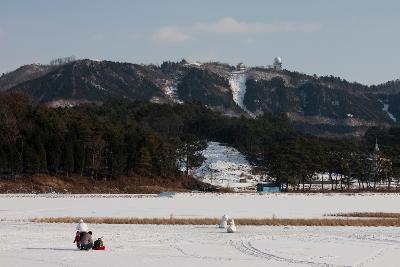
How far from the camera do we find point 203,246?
30.4 metres

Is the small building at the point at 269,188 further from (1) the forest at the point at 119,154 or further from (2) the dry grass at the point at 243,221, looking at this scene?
(2) the dry grass at the point at 243,221

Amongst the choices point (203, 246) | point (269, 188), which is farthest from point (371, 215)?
point (269, 188)

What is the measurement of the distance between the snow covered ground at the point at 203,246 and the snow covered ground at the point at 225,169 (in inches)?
3035

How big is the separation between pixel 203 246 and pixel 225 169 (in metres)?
106

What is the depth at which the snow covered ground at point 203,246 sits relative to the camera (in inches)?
1006

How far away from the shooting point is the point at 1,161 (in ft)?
330

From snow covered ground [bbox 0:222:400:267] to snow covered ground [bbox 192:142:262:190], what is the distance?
253 feet

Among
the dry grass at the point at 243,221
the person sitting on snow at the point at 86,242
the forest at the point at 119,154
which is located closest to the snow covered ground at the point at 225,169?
the forest at the point at 119,154

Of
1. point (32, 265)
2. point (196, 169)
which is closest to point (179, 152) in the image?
point (196, 169)

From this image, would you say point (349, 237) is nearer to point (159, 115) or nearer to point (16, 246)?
point (16, 246)

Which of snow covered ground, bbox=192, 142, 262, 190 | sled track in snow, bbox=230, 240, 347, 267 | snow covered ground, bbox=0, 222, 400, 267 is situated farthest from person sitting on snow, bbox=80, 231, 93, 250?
snow covered ground, bbox=192, 142, 262, 190

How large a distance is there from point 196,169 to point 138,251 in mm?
105021

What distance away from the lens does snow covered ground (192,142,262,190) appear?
124312 mm

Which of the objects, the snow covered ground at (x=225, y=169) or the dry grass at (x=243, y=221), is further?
the snow covered ground at (x=225, y=169)
